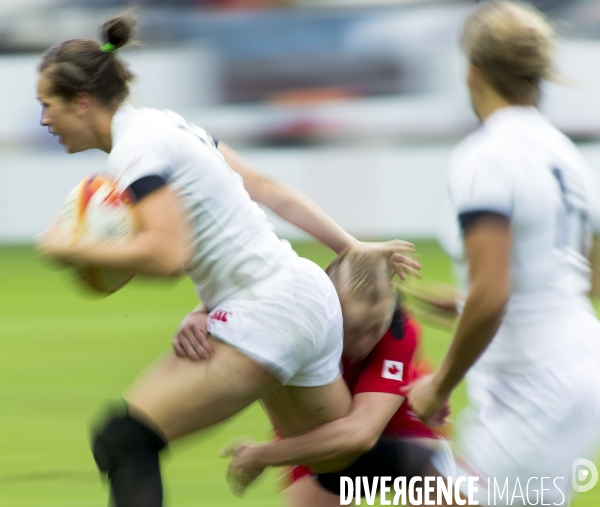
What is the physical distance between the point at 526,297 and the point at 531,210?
0.23m

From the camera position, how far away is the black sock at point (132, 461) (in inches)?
122

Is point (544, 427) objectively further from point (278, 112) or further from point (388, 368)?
point (278, 112)

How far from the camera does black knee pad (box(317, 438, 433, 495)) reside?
360 cm

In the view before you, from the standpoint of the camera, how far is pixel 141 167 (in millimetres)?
3053

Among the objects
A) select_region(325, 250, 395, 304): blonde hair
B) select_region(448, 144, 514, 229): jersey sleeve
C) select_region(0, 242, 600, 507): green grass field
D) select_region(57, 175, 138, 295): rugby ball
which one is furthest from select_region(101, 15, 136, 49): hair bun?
select_region(0, 242, 600, 507): green grass field

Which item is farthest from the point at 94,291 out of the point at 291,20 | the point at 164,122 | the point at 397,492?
the point at 291,20

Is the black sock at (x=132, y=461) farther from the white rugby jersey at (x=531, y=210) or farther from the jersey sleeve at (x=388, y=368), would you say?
the white rugby jersey at (x=531, y=210)

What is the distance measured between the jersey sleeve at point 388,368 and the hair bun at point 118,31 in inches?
49.4

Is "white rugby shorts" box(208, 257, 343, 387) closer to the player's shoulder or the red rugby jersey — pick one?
the red rugby jersey

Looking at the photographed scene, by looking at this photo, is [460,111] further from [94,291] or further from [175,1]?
[94,291]

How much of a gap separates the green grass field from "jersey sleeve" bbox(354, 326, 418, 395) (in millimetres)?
1239

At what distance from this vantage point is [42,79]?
338 centimetres

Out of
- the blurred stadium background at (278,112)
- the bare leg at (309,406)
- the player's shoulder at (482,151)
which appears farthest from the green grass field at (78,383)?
the player's shoulder at (482,151)

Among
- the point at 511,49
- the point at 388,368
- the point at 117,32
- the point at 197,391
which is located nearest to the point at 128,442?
the point at 197,391
